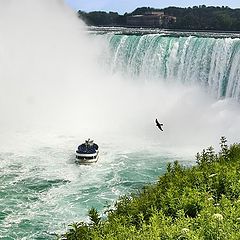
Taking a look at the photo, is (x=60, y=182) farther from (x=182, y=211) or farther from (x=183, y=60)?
(x=183, y=60)

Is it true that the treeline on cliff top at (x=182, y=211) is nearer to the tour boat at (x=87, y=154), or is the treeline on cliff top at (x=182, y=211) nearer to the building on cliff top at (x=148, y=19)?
the tour boat at (x=87, y=154)

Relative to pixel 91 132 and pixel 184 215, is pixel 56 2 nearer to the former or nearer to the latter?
pixel 91 132

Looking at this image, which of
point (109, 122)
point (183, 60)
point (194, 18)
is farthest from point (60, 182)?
point (194, 18)

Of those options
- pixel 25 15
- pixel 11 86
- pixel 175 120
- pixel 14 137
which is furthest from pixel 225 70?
pixel 25 15

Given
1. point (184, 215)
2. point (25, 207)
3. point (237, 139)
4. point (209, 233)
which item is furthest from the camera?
point (237, 139)

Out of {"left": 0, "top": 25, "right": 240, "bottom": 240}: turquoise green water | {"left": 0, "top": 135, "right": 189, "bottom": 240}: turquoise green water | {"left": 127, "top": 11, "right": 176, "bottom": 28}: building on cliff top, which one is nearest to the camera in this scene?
{"left": 0, "top": 135, "right": 189, "bottom": 240}: turquoise green water

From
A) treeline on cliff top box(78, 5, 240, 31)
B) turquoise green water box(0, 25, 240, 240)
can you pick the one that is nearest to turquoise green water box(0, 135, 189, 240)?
turquoise green water box(0, 25, 240, 240)

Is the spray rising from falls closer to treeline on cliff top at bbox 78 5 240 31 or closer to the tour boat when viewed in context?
the tour boat
